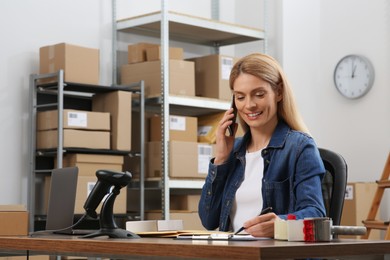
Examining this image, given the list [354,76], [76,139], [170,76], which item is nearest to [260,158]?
[76,139]

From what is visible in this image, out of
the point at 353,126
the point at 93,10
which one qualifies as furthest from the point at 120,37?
the point at 353,126

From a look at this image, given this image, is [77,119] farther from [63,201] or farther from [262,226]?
[262,226]

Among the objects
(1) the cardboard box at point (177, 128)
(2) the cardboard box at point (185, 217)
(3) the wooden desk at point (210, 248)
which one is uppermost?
(1) the cardboard box at point (177, 128)

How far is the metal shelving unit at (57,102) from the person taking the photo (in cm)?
430

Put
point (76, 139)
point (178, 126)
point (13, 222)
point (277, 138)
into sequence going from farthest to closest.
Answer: point (178, 126) → point (76, 139) → point (13, 222) → point (277, 138)

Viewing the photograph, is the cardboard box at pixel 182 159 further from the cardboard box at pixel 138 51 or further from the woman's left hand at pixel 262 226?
the woman's left hand at pixel 262 226

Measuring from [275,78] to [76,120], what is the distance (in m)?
2.30

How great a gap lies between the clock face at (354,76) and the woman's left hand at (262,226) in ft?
12.3

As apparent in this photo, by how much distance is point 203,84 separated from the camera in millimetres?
5152

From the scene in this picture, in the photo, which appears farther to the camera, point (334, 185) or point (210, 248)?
point (334, 185)

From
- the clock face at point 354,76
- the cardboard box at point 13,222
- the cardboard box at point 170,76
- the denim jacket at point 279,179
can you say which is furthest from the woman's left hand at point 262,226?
the clock face at point 354,76

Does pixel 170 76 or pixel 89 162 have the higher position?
pixel 170 76

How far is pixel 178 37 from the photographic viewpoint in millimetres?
5406

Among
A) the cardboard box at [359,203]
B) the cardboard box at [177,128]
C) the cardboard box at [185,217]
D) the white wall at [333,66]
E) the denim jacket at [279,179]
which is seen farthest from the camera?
the white wall at [333,66]
